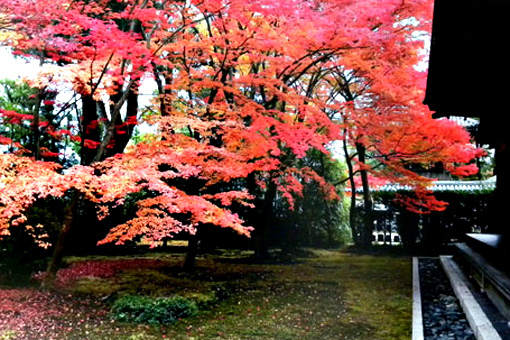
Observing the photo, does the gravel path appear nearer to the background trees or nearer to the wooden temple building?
the wooden temple building

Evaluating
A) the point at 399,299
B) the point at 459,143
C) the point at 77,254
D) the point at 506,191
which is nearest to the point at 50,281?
the point at 77,254

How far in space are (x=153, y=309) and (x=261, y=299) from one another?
2280mm

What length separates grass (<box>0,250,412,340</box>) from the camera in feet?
20.4

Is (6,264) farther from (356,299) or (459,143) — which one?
(459,143)

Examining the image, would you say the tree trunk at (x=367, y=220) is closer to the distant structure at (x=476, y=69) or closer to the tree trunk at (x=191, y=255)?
the distant structure at (x=476, y=69)

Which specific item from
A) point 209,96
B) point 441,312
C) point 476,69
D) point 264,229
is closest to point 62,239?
point 209,96

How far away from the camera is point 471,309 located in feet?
17.9

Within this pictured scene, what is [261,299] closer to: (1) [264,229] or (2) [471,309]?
(2) [471,309]

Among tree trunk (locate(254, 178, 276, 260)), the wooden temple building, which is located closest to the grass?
tree trunk (locate(254, 178, 276, 260))

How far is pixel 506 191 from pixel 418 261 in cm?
434

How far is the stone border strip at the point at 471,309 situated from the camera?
440cm

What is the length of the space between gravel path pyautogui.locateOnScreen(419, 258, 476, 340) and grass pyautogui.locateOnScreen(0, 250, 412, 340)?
41cm

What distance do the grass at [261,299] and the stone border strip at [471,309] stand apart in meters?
0.92

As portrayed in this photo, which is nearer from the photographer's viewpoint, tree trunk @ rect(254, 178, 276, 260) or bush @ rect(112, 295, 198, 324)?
bush @ rect(112, 295, 198, 324)
